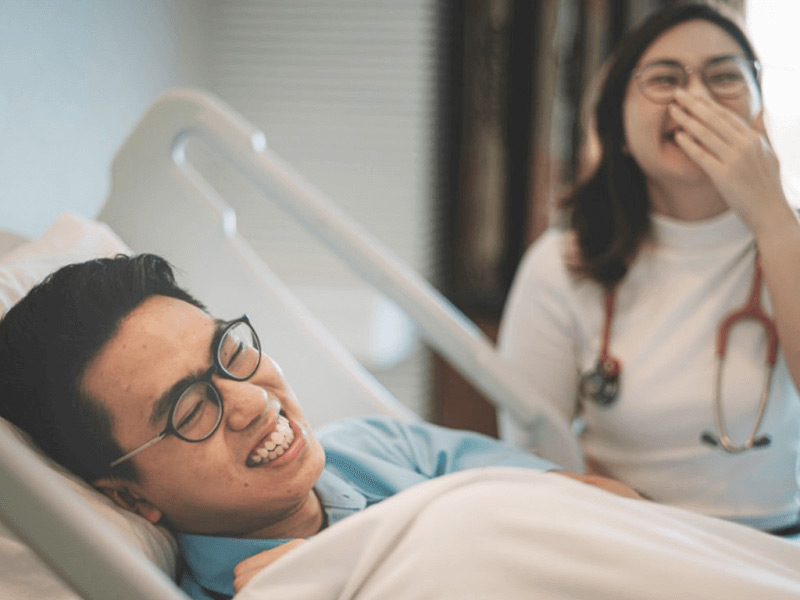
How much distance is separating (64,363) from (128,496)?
0.13 meters

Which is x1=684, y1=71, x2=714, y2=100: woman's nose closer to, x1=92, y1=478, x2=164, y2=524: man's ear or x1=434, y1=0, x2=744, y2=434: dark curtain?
x1=92, y1=478, x2=164, y2=524: man's ear

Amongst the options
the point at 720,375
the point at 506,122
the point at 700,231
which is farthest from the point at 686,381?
the point at 506,122

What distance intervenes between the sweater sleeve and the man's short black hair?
823mm

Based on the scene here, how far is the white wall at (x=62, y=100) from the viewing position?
2.79 ft

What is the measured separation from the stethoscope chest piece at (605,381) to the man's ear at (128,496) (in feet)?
2.47

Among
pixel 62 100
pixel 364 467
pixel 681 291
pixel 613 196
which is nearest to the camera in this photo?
pixel 364 467

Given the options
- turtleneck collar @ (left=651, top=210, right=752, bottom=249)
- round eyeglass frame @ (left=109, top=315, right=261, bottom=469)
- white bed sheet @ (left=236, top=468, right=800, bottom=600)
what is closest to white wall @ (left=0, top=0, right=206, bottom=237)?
round eyeglass frame @ (left=109, top=315, right=261, bottom=469)

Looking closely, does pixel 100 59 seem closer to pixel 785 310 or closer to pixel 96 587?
pixel 96 587

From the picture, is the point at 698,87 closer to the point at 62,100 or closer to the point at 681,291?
the point at 681,291

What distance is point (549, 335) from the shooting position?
4.46ft

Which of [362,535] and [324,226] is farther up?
[324,226]

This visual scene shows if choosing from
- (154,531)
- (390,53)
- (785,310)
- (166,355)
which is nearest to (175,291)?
(166,355)

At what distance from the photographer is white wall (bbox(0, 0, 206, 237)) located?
2.79 ft

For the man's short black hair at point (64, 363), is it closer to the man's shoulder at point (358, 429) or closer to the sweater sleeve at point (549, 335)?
the man's shoulder at point (358, 429)
